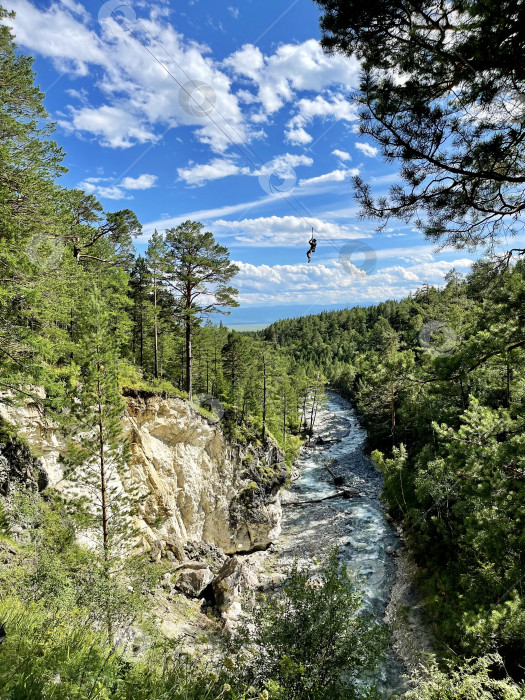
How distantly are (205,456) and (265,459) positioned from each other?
8.83 metres

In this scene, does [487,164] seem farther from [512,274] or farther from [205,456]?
[205,456]

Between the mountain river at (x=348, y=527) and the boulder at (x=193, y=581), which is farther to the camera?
the mountain river at (x=348, y=527)

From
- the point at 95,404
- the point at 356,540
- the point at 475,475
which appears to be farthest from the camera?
the point at 356,540

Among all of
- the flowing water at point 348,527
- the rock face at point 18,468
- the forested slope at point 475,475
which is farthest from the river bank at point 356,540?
the rock face at point 18,468

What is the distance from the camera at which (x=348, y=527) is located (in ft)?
83.3

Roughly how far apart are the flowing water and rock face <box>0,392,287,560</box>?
7.18 feet

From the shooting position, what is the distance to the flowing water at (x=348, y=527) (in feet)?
58.6

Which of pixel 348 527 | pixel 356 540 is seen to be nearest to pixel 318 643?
pixel 356 540

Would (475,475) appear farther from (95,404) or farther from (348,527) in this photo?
(348,527)

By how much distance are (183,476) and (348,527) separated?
13346 millimetres

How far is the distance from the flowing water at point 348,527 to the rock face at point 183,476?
7.18 feet

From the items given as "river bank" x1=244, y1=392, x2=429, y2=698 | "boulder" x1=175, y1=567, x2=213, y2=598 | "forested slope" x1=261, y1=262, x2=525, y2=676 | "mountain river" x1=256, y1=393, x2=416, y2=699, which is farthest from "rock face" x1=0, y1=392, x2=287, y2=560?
"forested slope" x1=261, y1=262, x2=525, y2=676

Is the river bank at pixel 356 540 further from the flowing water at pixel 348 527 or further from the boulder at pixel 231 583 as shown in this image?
the boulder at pixel 231 583

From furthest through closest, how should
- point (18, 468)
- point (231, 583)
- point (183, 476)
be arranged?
1. point (183, 476)
2. point (231, 583)
3. point (18, 468)
